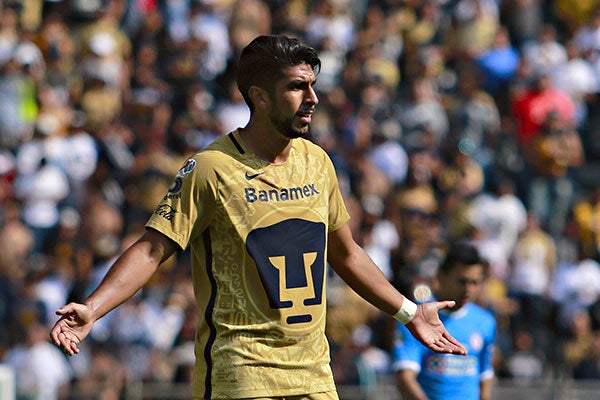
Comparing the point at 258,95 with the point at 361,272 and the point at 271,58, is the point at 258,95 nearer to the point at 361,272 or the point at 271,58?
the point at 271,58

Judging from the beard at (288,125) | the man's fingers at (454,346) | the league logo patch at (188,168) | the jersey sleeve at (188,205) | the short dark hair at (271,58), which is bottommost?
the man's fingers at (454,346)

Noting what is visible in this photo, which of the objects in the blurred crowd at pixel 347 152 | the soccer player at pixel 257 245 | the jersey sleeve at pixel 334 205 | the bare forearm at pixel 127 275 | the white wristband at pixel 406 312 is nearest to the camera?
the bare forearm at pixel 127 275

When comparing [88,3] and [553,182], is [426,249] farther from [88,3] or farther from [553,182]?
[88,3]

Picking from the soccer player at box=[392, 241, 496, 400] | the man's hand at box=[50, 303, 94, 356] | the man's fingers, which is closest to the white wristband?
the man's fingers

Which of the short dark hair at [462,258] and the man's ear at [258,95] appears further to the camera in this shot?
the short dark hair at [462,258]

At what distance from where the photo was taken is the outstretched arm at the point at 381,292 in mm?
6012

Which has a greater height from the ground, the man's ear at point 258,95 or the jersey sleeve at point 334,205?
the man's ear at point 258,95

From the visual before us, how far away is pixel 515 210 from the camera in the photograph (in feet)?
49.5

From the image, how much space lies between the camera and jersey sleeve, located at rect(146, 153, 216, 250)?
5.53 meters

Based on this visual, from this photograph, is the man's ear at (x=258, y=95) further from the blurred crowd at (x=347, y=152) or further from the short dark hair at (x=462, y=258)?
the blurred crowd at (x=347, y=152)

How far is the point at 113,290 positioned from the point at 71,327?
0.24 meters

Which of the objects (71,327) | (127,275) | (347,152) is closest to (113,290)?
(127,275)

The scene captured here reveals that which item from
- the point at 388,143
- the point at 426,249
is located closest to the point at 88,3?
the point at 388,143

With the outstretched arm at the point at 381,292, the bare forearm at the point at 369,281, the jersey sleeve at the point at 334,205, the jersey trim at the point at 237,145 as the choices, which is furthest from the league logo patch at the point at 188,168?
the bare forearm at the point at 369,281
